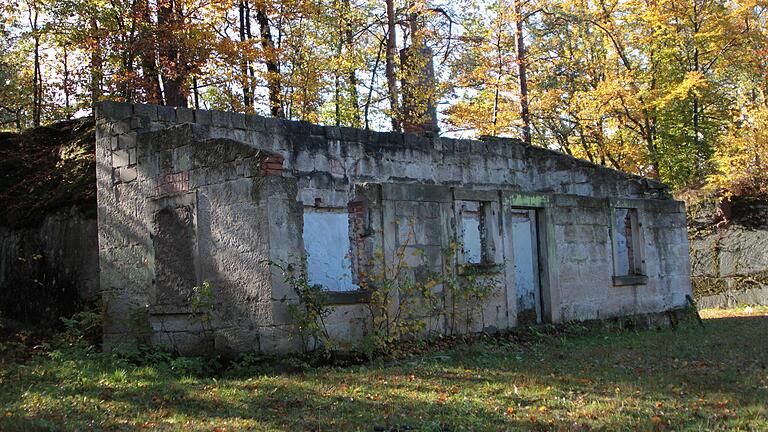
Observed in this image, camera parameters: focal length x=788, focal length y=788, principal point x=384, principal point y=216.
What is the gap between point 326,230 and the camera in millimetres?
12438

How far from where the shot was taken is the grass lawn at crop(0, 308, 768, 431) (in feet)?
21.7

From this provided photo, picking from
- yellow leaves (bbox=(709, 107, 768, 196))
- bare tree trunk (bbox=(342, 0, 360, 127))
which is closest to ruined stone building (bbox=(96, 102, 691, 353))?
yellow leaves (bbox=(709, 107, 768, 196))

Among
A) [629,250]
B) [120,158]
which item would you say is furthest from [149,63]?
[629,250]

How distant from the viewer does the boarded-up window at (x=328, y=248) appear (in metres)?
12.2

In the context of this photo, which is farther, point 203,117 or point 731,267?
point 731,267

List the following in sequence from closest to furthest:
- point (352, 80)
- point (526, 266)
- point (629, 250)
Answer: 1. point (526, 266)
2. point (629, 250)
3. point (352, 80)

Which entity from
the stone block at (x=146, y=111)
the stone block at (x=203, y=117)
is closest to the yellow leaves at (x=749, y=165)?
the stone block at (x=203, y=117)

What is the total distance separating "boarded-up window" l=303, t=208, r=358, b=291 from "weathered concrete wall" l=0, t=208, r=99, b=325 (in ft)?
11.3

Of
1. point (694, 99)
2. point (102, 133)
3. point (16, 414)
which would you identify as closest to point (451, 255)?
point (102, 133)

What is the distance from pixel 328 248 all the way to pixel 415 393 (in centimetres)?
489

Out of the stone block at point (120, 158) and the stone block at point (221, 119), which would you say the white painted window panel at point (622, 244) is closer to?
the stone block at point (221, 119)

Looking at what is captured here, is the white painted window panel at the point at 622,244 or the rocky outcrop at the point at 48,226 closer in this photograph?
the rocky outcrop at the point at 48,226

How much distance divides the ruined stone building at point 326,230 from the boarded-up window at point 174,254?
0.03m

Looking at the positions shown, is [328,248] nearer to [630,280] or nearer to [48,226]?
[48,226]
